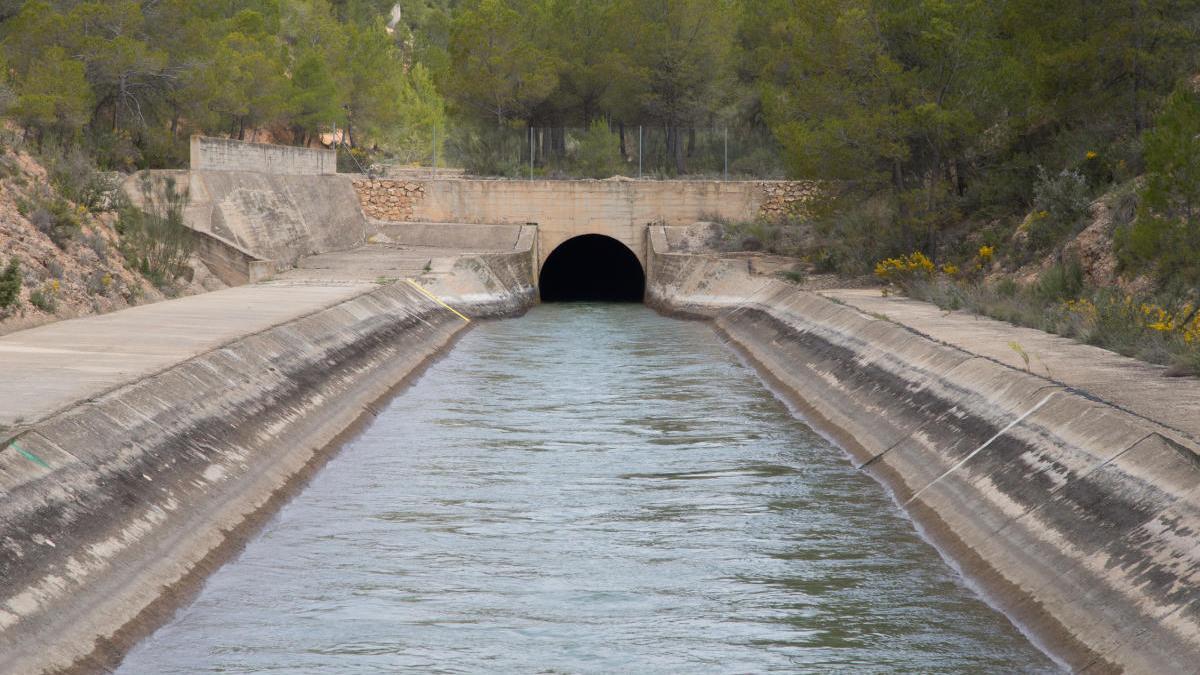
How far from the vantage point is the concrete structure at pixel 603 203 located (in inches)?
2100

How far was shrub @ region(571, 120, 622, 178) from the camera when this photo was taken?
2494 inches

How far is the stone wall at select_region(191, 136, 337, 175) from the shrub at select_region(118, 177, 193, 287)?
111 inches

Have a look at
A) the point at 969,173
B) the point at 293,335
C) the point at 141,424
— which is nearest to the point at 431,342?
Answer: the point at 293,335

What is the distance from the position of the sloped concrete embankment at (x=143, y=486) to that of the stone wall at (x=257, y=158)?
1718 centimetres

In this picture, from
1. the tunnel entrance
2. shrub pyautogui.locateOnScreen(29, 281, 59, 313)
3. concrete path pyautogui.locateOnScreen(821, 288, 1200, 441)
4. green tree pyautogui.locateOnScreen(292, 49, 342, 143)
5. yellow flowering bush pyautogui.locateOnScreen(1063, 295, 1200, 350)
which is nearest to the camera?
concrete path pyautogui.locateOnScreen(821, 288, 1200, 441)

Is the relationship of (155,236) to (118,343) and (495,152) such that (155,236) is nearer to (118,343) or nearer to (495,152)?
(118,343)

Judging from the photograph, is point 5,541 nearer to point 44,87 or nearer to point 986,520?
point 986,520

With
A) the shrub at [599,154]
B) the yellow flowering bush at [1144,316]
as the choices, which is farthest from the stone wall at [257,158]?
the yellow flowering bush at [1144,316]

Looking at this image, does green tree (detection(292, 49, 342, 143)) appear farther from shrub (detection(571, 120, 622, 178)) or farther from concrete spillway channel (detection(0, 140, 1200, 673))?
concrete spillway channel (detection(0, 140, 1200, 673))

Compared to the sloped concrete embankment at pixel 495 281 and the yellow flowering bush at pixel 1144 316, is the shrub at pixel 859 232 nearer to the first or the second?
the sloped concrete embankment at pixel 495 281

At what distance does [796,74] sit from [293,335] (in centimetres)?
2274

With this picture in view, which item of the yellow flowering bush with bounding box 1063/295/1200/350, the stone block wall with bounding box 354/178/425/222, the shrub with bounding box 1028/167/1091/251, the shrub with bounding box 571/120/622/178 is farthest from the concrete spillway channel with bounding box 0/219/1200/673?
the shrub with bounding box 571/120/622/178

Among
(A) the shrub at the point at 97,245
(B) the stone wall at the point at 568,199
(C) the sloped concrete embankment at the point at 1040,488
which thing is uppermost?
(B) the stone wall at the point at 568,199

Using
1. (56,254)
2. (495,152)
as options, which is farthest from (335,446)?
(495,152)
